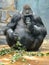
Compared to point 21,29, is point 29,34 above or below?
below

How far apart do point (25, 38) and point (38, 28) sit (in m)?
0.42

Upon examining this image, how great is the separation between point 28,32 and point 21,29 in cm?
20

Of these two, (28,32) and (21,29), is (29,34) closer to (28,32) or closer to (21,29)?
(28,32)

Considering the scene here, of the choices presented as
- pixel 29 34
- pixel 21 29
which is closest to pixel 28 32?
pixel 29 34

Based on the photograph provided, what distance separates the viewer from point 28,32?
983cm

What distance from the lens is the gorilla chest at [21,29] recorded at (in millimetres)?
9805

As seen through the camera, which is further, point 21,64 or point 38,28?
point 38,28

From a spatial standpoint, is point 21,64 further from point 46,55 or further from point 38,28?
point 38,28

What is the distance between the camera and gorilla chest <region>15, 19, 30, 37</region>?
9805 mm

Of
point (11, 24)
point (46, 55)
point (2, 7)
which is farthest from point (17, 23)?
point (2, 7)

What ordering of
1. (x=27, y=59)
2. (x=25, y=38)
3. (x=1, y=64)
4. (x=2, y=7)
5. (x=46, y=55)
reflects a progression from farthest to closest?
(x=2, y=7)
(x=25, y=38)
(x=46, y=55)
(x=27, y=59)
(x=1, y=64)

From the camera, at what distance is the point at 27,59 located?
845 cm

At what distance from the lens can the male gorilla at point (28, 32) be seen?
383 inches

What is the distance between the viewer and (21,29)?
9.88 meters
